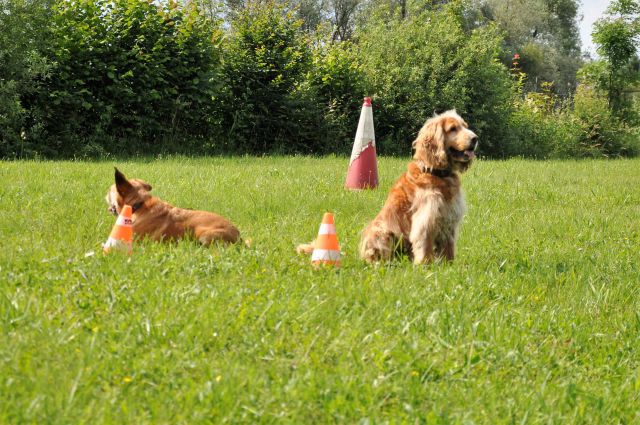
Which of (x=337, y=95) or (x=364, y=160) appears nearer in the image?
(x=364, y=160)

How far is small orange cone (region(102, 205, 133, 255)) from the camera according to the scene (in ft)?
16.4

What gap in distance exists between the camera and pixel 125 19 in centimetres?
1410

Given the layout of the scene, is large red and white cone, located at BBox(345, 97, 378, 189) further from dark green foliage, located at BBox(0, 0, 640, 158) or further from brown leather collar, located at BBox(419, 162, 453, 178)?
dark green foliage, located at BBox(0, 0, 640, 158)

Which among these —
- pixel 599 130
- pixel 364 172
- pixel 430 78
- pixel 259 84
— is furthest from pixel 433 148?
pixel 599 130

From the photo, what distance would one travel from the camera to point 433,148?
5.86 metres

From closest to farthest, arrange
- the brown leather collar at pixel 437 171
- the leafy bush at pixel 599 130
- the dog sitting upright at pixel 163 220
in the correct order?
the dog sitting upright at pixel 163 220, the brown leather collar at pixel 437 171, the leafy bush at pixel 599 130

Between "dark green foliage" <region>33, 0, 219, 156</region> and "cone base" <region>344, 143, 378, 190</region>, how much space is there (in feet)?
20.6

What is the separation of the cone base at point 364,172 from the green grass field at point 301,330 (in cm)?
277

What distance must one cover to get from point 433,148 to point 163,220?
8.45 feet

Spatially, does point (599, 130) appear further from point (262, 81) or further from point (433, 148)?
point (433, 148)

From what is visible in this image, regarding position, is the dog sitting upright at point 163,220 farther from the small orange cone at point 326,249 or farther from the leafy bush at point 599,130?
the leafy bush at point 599,130

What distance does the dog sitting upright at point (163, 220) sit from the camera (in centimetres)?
573

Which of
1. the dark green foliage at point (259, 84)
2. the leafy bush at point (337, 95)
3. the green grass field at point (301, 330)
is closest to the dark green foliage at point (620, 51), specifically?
the dark green foliage at point (259, 84)

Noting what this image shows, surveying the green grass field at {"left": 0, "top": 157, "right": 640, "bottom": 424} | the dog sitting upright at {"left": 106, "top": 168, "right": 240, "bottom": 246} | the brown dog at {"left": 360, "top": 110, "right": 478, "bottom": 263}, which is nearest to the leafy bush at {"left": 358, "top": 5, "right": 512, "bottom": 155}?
the green grass field at {"left": 0, "top": 157, "right": 640, "bottom": 424}
